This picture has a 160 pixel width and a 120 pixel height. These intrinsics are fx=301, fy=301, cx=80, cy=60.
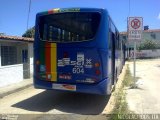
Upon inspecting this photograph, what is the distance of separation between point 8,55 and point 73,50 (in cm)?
894

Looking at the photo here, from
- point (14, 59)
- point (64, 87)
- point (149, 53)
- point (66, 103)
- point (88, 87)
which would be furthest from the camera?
point (149, 53)

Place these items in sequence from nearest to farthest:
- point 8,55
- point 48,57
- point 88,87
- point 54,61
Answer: point 88,87
point 54,61
point 48,57
point 8,55

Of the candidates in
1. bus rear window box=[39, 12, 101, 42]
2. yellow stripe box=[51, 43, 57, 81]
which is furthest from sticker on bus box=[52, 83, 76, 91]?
bus rear window box=[39, 12, 101, 42]

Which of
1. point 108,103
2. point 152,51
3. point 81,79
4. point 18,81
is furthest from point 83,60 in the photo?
point 152,51

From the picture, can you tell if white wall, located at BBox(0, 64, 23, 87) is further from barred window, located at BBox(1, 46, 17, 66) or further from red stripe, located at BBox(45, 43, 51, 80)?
red stripe, located at BBox(45, 43, 51, 80)

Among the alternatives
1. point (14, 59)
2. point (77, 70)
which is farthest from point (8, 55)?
point (77, 70)

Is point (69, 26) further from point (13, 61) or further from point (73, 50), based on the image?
point (13, 61)

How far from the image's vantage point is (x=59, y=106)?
10.4 meters

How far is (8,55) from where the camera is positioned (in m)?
17.9

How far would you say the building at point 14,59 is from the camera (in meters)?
16.1

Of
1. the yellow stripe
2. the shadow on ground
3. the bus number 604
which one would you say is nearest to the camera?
the bus number 604

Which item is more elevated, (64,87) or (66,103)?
(64,87)

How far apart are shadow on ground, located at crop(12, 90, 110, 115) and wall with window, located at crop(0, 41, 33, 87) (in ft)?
12.8

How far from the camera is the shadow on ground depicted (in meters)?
9.97
